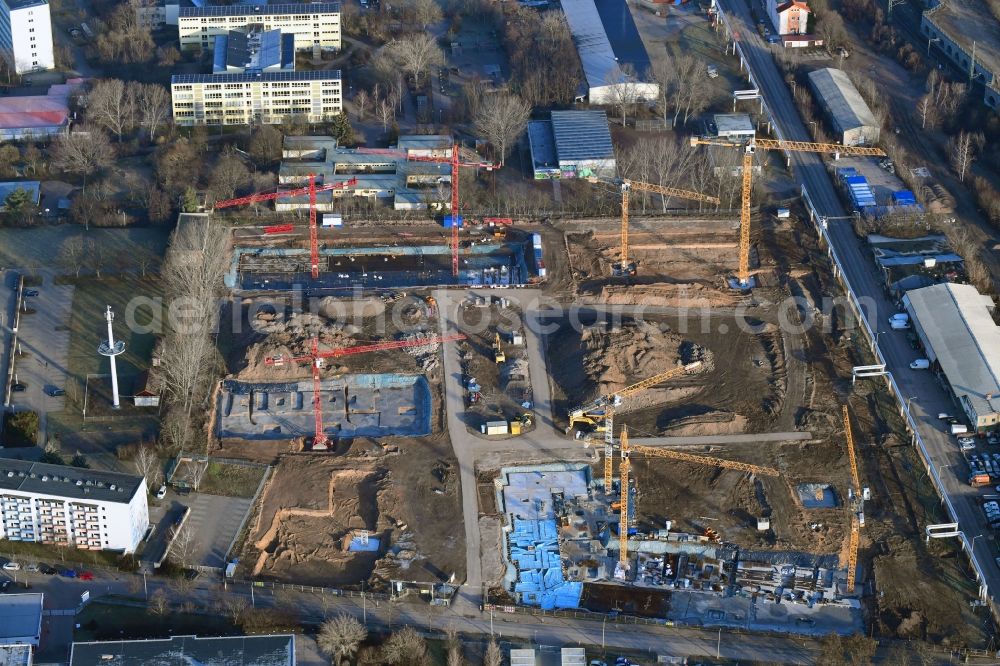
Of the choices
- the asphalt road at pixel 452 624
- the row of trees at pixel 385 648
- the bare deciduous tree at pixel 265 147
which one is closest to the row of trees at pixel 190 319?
the bare deciduous tree at pixel 265 147

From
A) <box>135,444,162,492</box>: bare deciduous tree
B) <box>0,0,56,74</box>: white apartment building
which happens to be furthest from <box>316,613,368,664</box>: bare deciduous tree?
<box>0,0,56,74</box>: white apartment building

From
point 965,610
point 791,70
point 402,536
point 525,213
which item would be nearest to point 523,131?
point 525,213

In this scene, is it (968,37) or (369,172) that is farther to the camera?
(968,37)

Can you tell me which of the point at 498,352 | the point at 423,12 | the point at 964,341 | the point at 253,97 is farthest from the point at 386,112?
the point at 964,341

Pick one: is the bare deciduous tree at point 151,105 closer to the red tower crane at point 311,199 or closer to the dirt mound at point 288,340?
the red tower crane at point 311,199

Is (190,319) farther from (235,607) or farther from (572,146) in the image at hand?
(572,146)

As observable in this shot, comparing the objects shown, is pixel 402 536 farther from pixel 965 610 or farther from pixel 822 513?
pixel 965 610
